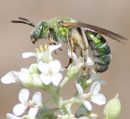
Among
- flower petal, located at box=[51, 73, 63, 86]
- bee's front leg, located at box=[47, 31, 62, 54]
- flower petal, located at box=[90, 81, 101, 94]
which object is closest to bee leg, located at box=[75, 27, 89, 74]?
bee's front leg, located at box=[47, 31, 62, 54]

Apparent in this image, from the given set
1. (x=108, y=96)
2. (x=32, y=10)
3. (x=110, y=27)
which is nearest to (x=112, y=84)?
(x=108, y=96)

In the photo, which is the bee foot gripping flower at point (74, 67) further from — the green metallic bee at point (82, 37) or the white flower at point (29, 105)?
the white flower at point (29, 105)

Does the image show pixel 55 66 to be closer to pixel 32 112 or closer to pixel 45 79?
pixel 45 79

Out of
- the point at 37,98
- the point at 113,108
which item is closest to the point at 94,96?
the point at 113,108

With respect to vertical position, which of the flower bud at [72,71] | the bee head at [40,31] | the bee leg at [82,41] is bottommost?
the flower bud at [72,71]

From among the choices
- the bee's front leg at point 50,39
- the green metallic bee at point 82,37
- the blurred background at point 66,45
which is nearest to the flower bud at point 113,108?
the green metallic bee at point 82,37

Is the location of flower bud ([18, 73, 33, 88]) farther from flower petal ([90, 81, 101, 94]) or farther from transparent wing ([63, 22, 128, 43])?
transparent wing ([63, 22, 128, 43])
